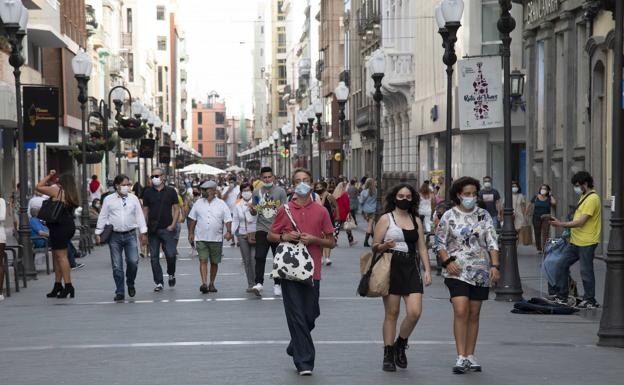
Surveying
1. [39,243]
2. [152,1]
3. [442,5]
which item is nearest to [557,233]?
[442,5]

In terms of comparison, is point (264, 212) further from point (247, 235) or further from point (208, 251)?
point (208, 251)

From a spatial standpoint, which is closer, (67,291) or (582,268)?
(582,268)

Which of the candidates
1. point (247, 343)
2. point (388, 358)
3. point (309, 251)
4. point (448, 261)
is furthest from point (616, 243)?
point (247, 343)

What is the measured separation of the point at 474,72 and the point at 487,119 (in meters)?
1.04

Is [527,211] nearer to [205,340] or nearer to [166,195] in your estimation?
[166,195]

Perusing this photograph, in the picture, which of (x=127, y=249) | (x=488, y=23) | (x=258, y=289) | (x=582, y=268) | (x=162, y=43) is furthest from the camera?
(x=162, y=43)

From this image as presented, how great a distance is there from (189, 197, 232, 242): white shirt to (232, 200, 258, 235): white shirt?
0.53ft

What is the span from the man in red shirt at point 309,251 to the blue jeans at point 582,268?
A: 18.1 feet

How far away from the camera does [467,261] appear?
11102 millimetres

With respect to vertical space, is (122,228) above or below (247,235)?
above

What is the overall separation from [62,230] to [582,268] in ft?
23.9

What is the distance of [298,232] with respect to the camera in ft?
38.2

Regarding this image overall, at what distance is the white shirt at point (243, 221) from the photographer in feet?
64.5

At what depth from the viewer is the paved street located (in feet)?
35.7
